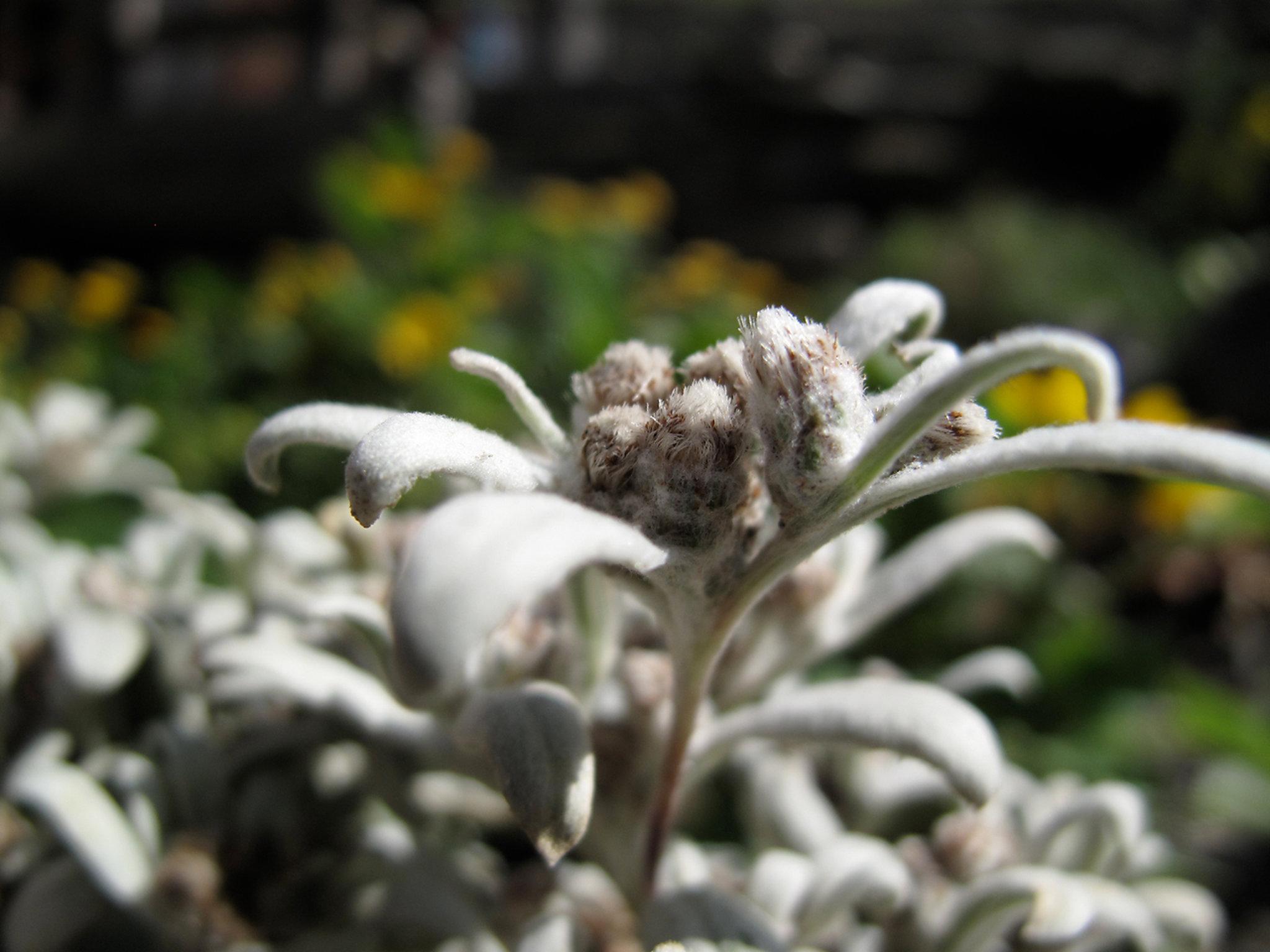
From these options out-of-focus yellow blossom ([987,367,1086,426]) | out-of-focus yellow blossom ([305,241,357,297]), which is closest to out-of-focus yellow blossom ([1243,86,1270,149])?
out-of-focus yellow blossom ([987,367,1086,426])

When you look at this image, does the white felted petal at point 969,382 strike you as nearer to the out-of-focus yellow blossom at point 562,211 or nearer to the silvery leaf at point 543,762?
the silvery leaf at point 543,762

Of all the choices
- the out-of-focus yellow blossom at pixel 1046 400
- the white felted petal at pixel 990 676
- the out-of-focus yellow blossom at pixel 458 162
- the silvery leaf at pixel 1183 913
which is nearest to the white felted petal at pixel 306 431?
the white felted petal at pixel 990 676

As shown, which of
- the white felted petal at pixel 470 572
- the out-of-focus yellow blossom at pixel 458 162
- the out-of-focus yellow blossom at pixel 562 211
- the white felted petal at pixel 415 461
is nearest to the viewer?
the white felted petal at pixel 470 572

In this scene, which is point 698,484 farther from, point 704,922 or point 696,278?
point 696,278

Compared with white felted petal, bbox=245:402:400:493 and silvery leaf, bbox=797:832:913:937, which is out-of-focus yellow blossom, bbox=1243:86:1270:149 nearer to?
silvery leaf, bbox=797:832:913:937

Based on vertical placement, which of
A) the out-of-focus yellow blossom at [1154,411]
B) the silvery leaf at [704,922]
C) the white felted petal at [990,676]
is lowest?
the silvery leaf at [704,922]

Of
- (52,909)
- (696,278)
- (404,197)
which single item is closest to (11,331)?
(404,197)

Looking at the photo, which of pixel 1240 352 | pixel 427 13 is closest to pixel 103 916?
pixel 1240 352
